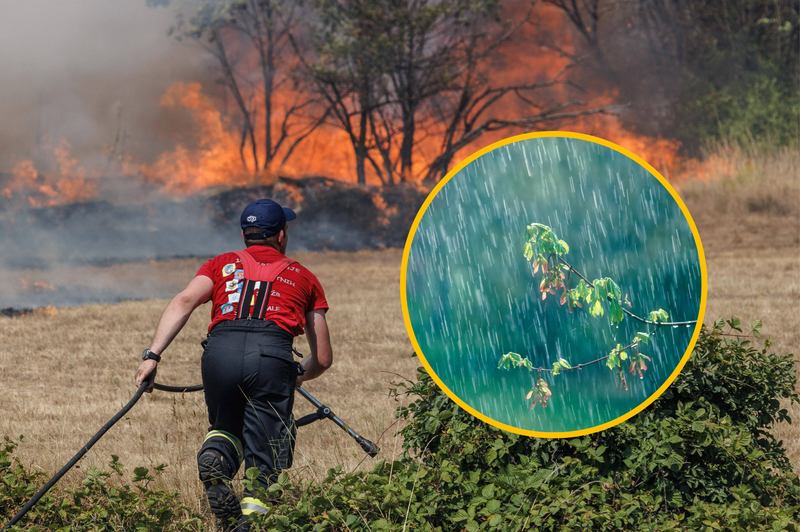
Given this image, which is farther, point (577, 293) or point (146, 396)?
point (146, 396)

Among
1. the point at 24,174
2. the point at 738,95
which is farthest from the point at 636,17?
the point at 24,174

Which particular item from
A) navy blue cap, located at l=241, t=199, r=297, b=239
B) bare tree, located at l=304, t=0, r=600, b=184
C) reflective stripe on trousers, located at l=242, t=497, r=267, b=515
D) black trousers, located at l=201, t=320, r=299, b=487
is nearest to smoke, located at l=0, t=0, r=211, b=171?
bare tree, located at l=304, t=0, r=600, b=184

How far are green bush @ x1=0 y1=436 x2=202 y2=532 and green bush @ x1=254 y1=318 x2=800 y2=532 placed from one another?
0.68 meters

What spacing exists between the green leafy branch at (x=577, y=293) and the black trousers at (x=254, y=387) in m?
1.35

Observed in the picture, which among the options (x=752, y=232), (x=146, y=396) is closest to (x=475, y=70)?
(x=752, y=232)

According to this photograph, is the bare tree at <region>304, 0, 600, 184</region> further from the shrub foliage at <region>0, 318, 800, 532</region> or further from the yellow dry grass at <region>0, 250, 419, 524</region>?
the shrub foliage at <region>0, 318, 800, 532</region>

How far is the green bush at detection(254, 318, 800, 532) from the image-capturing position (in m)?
3.43

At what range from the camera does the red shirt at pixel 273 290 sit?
3939mm

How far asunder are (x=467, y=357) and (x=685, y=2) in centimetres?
2903

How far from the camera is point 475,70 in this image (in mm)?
27469

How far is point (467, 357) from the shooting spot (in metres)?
3.12

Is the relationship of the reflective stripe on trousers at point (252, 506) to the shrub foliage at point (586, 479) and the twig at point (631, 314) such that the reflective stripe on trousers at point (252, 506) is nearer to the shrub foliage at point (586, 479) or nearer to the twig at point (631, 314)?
the shrub foliage at point (586, 479)

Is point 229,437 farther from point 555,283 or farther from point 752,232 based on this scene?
point 752,232

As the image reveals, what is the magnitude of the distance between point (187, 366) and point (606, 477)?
600cm
